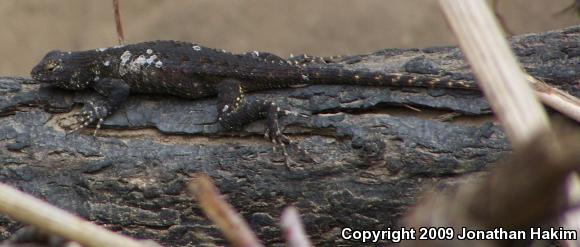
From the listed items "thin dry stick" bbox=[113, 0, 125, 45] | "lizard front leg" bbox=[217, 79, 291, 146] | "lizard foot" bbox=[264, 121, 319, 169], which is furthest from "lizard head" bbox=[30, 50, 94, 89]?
"lizard foot" bbox=[264, 121, 319, 169]

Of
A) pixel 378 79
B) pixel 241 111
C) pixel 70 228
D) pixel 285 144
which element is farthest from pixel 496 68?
pixel 241 111

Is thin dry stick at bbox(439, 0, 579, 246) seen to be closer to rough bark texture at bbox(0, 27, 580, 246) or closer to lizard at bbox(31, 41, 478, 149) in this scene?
rough bark texture at bbox(0, 27, 580, 246)

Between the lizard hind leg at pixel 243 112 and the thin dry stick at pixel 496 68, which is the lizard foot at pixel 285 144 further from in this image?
the thin dry stick at pixel 496 68

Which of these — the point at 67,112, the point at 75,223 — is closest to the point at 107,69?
the point at 67,112

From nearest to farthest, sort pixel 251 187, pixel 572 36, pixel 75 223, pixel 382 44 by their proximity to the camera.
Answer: pixel 75 223
pixel 251 187
pixel 572 36
pixel 382 44

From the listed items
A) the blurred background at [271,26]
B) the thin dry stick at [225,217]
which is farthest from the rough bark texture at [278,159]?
the blurred background at [271,26]

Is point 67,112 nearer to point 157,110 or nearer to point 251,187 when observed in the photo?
point 157,110
